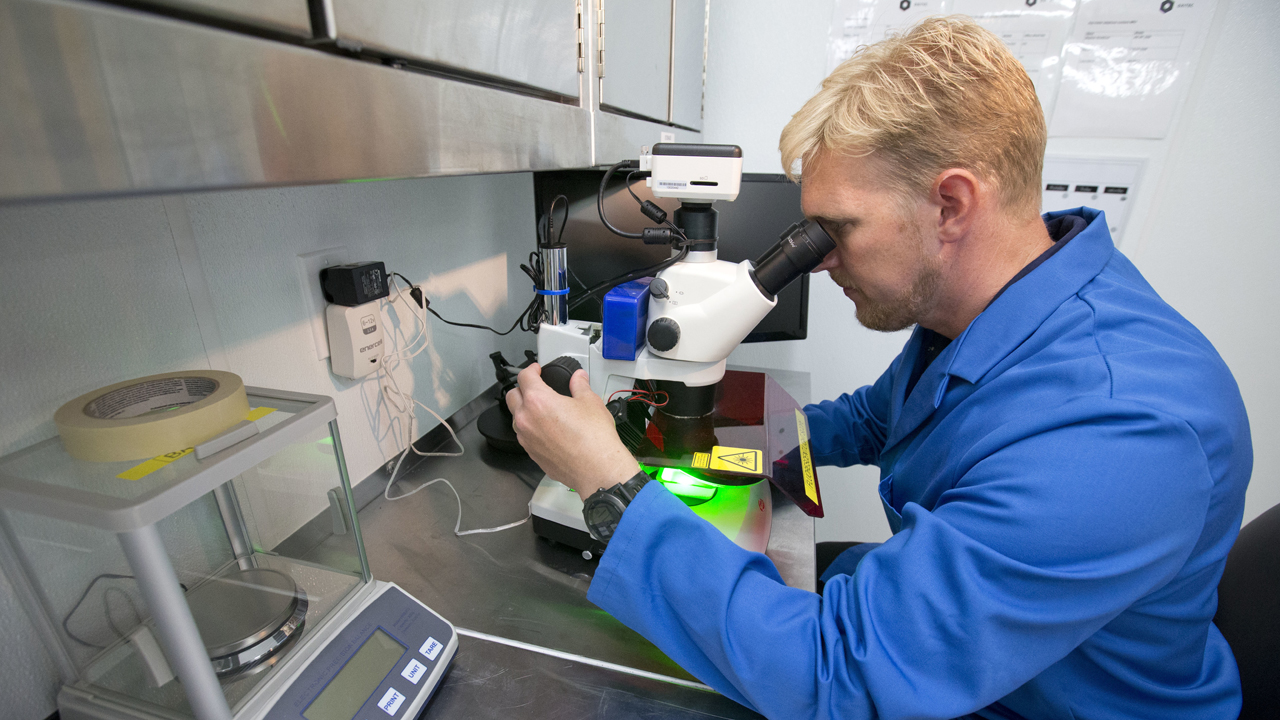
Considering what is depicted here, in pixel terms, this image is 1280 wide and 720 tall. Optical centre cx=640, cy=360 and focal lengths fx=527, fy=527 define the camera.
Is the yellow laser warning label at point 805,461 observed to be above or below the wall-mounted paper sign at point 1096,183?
below

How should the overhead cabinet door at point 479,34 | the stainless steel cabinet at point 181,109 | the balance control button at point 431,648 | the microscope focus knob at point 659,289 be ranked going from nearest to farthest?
1. the stainless steel cabinet at point 181,109
2. the overhead cabinet door at point 479,34
3. the balance control button at point 431,648
4. the microscope focus knob at point 659,289

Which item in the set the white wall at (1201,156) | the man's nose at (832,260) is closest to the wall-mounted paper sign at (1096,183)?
the white wall at (1201,156)

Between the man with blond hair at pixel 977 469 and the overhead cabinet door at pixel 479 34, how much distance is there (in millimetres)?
381

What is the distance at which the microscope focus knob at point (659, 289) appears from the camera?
0.74 m

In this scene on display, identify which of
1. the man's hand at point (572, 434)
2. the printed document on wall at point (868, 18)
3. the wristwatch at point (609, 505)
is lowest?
the wristwatch at point (609, 505)

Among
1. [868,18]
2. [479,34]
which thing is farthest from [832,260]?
[868,18]

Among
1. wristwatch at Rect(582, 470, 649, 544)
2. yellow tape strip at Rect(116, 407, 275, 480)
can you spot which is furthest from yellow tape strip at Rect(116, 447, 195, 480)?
wristwatch at Rect(582, 470, 649, 544)

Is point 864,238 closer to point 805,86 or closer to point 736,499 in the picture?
point 736,499

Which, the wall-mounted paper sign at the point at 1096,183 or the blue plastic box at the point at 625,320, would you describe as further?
the wall-mounted paper sign at the point at 1096,183

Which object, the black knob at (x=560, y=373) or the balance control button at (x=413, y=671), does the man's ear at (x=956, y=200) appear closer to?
the black knob at (x=560, y=373)

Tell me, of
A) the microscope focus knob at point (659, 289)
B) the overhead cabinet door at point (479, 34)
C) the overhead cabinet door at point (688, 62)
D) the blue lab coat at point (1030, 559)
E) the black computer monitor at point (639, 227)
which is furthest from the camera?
the black computer monitor at point (639, 227)

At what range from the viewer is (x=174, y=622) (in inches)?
17.9

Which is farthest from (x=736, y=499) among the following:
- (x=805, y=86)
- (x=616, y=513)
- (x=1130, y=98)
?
(x=1130, y=98)

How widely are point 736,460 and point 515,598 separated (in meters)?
0.38
